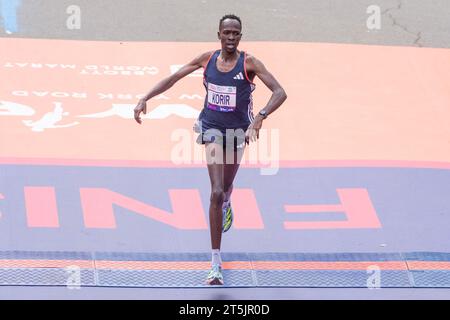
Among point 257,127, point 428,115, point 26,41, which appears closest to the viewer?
point 257,127

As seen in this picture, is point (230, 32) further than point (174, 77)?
No

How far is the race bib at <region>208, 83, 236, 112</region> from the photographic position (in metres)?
9.77

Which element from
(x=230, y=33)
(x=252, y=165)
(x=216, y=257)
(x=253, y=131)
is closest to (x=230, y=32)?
(x=230, y=33)

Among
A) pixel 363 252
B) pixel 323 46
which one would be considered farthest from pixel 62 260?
pixel 323 46

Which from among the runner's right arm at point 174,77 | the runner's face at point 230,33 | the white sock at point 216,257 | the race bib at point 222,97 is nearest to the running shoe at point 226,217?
the white sock at point 216,257

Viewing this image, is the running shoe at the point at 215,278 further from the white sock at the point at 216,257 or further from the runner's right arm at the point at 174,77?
the runner's right arm at the point at 174,77

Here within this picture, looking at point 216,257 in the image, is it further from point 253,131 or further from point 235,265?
point 253,131

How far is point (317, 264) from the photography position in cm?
1017

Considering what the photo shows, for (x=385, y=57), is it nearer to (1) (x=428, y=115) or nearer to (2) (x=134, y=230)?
(1) (x=428, y=115)

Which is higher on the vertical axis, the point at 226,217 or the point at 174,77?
the point at 174,77

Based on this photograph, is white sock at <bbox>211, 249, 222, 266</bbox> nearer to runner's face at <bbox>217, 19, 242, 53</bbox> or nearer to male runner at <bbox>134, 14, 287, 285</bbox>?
male runner at <bbox>134, 14, 287, 285</bbox>

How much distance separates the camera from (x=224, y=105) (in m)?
9.82

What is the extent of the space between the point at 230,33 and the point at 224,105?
64cm

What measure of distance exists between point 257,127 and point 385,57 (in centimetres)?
659
